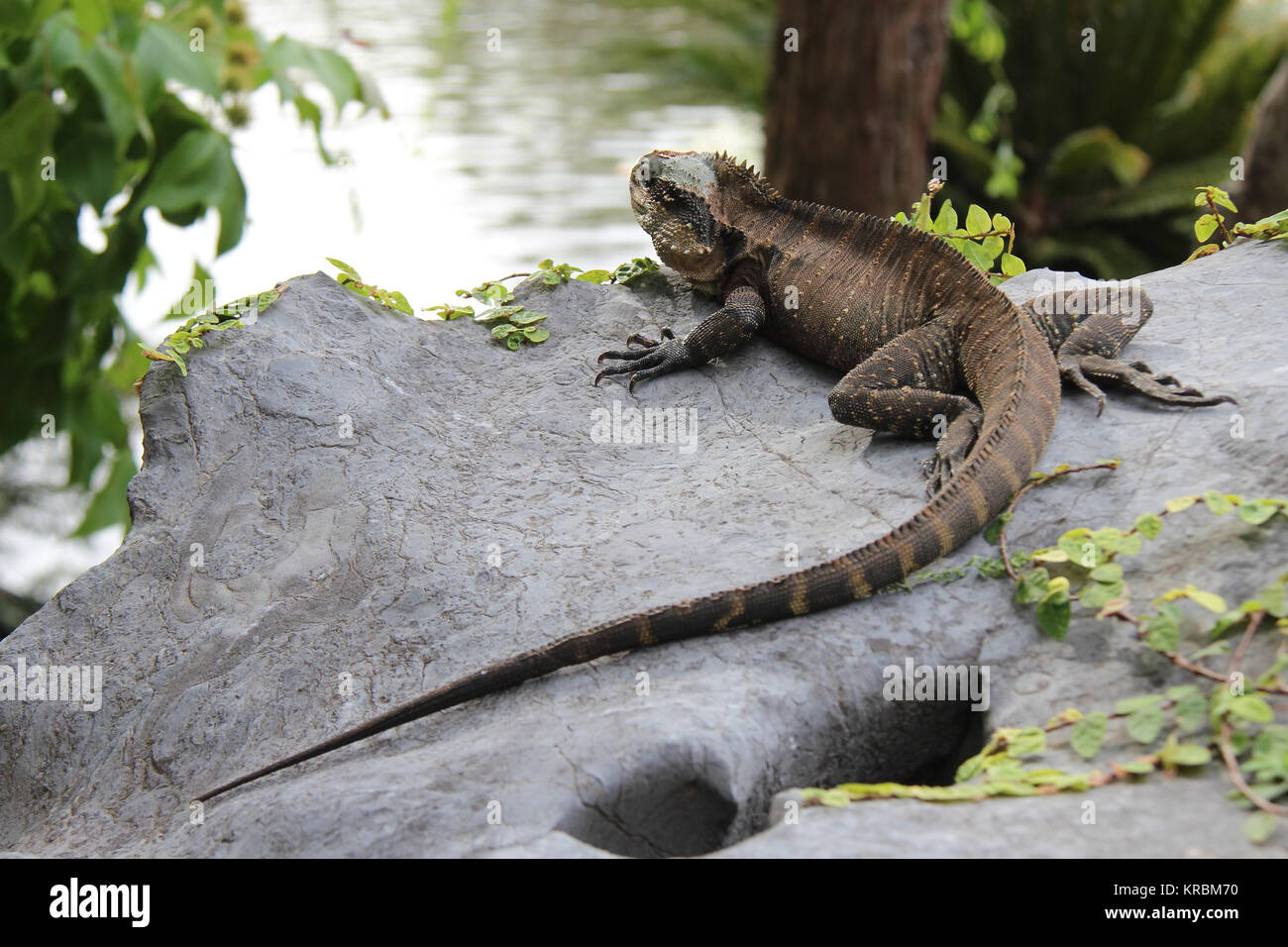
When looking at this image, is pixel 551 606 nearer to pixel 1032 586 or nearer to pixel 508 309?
pixel 1032 586

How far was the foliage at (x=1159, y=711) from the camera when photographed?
2.12 meters

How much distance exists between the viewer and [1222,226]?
4191 mm

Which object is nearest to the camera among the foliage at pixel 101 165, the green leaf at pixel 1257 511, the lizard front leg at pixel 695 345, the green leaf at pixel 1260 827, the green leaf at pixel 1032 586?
the green leaf at pixel 1260 827

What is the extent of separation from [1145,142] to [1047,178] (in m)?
1.34

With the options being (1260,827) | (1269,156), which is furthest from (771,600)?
(1269,156)

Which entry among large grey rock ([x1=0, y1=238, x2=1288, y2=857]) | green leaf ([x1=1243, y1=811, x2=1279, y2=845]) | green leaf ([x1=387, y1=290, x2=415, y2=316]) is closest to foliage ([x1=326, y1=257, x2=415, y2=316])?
green leaf ([x1=387, y1=290, x2=415, y2=316])

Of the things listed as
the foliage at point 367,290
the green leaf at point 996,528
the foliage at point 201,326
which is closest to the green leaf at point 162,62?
the foliage at point 201,326

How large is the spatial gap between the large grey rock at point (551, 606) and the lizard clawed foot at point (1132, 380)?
50mm

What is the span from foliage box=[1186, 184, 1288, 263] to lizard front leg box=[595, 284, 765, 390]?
1.56m

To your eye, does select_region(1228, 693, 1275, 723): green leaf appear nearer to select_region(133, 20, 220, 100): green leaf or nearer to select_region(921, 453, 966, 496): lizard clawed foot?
select_region(921, 453, 966, 496): lizard clawed foot

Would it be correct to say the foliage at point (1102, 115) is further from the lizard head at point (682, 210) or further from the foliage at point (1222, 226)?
the lizard head at point (682, 210)

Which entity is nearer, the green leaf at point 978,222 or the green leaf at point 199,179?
the green leaf at point 199,179

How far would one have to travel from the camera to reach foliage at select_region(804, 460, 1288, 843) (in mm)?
2119

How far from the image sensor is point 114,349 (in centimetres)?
486
